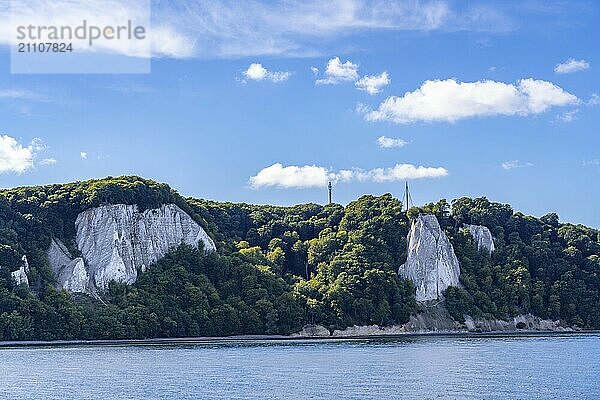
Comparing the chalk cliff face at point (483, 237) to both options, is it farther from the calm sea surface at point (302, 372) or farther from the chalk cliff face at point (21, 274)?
the chalk cliff face at point (21, 274)

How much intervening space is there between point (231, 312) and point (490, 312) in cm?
4532

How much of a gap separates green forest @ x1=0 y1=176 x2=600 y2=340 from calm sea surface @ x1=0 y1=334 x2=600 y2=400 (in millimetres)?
13481

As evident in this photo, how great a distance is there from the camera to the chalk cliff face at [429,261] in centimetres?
13775

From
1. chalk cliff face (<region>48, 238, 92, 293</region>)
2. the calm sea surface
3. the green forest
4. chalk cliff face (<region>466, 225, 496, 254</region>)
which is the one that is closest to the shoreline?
the green forest

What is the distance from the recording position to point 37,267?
112 m

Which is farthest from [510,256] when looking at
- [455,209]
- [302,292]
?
[302,292]

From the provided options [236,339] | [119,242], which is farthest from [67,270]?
[236,339]

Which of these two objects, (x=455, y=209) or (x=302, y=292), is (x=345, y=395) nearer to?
(x=302, y=292)

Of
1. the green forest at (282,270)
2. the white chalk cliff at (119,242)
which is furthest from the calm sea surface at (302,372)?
the white chalk cliff at (119,242)

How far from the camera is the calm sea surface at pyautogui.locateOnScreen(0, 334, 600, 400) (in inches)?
2156

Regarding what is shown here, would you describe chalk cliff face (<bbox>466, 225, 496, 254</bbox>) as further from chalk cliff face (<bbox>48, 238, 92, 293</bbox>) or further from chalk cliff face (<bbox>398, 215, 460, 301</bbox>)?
chalk cliff face (<bbox>48, 238, 92, 293</bbox>)

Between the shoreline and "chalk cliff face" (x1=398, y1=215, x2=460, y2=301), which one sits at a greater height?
"chalk cliff face" (x1=398, y1=215, x2=460, y2=301)

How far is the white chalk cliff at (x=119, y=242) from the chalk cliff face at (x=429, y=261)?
3166 centimetres

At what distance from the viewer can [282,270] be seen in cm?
14375
